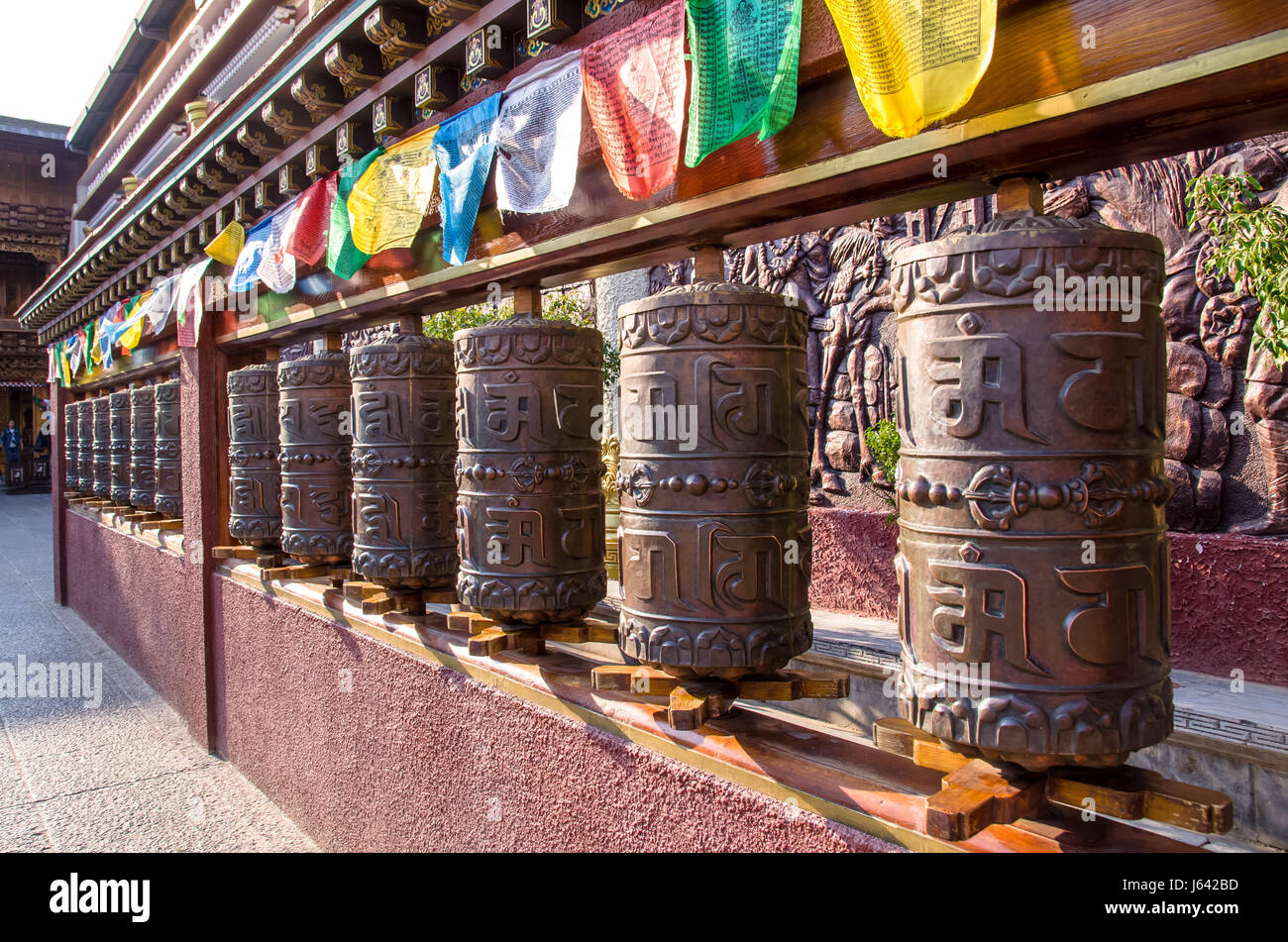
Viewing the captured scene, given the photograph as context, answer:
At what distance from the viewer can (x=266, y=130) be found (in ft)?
12.4

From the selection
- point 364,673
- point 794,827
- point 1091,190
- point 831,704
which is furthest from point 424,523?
point 1091,190

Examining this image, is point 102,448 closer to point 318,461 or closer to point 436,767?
point 318,461

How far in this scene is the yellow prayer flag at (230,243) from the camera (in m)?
4.30

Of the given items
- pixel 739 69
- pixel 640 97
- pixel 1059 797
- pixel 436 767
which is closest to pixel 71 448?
pixel 436 767

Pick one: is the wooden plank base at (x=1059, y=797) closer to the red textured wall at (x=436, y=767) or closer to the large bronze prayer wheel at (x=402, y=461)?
the red textured wall at (x=436, y=767)

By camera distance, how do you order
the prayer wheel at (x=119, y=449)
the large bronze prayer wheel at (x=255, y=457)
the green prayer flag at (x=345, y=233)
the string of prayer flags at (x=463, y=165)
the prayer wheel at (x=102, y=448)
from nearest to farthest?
the string of prayer flags at (x=463, y=165)
the green prayer flag at (x=345, y=233)
the large bronze prayer wheel at (x=255, y=457)
the prayer wheel at (x=119, y=449)
the prayer wheel at (x=102, y=448)

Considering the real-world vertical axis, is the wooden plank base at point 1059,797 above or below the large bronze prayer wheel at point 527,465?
below

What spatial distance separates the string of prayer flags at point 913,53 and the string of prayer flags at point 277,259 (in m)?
2.75

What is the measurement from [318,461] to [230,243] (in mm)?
1460

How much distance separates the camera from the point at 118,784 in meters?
4.43

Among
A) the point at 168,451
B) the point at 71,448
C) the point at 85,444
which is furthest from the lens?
the point at 71,448

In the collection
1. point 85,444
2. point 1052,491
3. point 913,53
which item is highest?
point 913,53

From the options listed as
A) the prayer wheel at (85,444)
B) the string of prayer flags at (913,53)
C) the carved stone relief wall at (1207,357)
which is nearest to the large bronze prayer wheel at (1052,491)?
the string of prayer flags at (913,53)

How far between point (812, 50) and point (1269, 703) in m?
3.89
